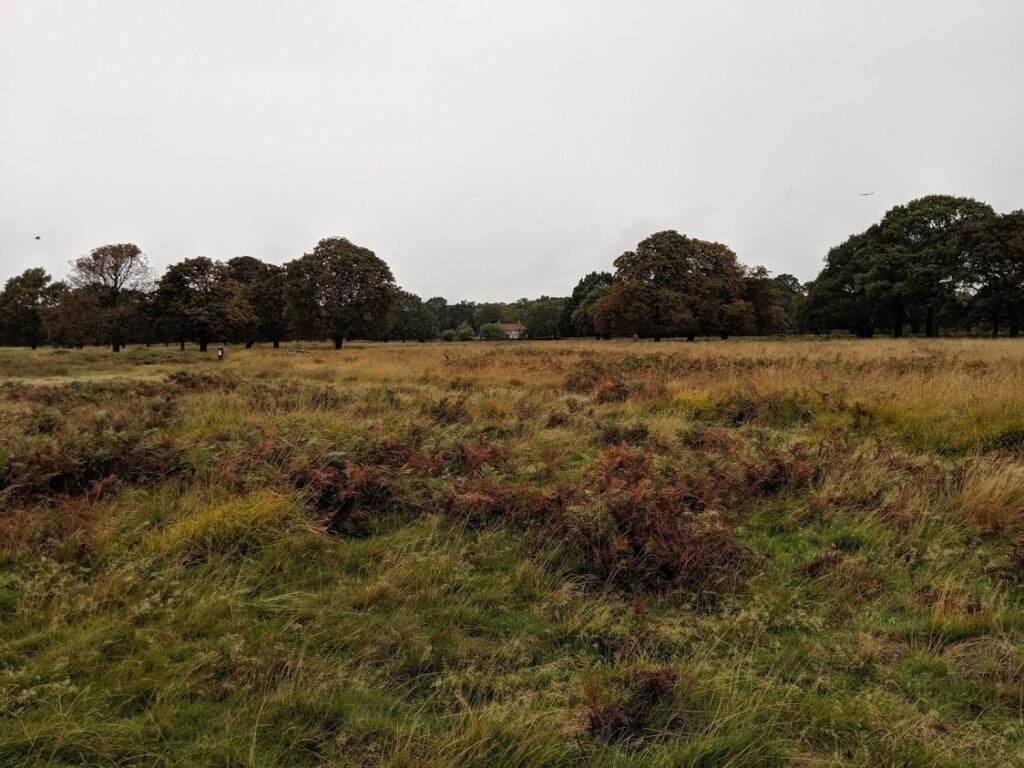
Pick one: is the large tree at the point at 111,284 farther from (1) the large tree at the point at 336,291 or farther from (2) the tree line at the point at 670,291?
(1) the large tree at the point at 336,291

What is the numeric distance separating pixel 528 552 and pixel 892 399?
8660 millimetres

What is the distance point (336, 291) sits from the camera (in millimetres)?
47062

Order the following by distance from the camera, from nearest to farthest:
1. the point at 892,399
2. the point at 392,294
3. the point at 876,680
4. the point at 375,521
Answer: the point at 876,680 → the point at 375,521 → the point at 892,399 → the point at 392,294

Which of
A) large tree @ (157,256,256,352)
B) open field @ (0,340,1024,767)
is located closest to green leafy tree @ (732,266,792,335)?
large tree @ (157,256,256,352)

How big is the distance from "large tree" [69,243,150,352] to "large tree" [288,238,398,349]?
1192cm

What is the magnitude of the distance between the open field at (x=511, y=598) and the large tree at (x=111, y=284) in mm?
40987

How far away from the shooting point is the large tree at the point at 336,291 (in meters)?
46.9

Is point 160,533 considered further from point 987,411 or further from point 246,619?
point 987,411

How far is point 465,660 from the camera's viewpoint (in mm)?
3076

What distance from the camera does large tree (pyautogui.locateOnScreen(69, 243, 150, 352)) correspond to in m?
40.9

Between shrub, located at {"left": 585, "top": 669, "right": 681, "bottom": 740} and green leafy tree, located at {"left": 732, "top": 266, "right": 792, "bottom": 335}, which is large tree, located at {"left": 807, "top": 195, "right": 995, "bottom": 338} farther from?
shrub, located at {"left": 585, "top": 669, "right": 681, "bottom": 740}

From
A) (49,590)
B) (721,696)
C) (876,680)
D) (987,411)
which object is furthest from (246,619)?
(987,411)

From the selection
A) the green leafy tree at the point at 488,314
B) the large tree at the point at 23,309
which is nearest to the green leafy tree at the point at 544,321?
the green leafy tree at the point at 488,314

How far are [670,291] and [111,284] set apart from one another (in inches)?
1819
